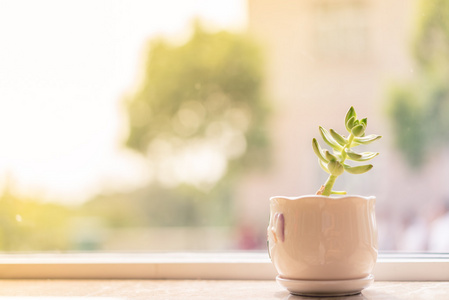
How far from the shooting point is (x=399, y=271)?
721 mm

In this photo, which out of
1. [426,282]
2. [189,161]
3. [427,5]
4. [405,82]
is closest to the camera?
[426,282]

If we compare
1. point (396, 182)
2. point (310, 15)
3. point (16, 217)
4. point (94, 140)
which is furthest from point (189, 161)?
point (16, 217)

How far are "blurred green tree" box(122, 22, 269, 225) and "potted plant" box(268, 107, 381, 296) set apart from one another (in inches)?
167

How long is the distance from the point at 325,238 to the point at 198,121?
5.49 m

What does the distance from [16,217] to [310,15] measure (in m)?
2.69

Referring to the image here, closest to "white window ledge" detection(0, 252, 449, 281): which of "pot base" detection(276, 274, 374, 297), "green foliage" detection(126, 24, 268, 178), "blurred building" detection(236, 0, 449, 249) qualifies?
"pot base" detection(276, 274, 374, 297)

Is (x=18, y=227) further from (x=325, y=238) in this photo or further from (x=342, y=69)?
(x=342, y=69)

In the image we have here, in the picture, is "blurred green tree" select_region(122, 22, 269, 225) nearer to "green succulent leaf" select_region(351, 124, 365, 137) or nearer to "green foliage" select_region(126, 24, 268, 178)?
"green foliage" select_region(126, 24, 268, 178)

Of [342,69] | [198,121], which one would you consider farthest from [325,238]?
[198,121]

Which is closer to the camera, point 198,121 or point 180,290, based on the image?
point 180,290

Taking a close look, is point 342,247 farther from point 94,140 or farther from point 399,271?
point 94,140

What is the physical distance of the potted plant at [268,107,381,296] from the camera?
0.55 meters

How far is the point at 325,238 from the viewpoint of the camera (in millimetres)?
552

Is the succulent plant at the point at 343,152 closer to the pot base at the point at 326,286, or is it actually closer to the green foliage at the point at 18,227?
the pot base at the point at 326,286
